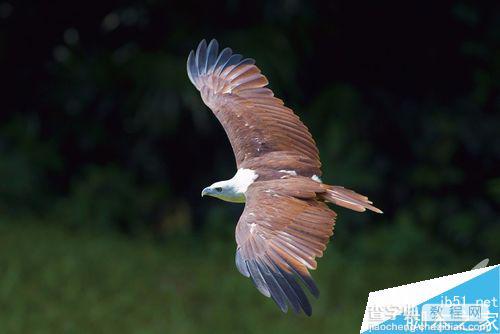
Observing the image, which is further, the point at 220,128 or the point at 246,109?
the point at 220,128

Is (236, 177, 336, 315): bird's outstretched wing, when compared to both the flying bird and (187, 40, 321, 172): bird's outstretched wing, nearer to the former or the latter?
the flying bird

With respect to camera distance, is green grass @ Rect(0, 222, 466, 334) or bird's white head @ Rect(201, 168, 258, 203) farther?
green grass @ Rect(0, 222, 466, 334)

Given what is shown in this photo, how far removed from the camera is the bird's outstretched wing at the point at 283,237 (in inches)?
168

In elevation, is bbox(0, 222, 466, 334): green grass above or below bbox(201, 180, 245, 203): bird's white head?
above

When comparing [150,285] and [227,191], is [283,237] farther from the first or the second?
[150,285]

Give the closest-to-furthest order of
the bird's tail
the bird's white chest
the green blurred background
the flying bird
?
the flying bird, the bird's tail, the bird's white chest, the green blurred background

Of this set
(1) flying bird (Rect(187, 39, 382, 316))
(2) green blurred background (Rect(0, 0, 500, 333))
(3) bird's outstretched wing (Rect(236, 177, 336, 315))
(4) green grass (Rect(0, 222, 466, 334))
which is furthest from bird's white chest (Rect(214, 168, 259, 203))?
(2) green blurred background (Rect(0, 0, 500, 333))

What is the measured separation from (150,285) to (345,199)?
330cm

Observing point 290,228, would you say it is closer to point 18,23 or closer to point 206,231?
point 206,231

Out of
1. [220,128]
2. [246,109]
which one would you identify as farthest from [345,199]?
[220,128]

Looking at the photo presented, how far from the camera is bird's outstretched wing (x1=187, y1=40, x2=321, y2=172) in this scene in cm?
546

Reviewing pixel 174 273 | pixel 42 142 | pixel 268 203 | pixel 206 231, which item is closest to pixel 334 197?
pixel 268 203

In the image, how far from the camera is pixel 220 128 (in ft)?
29.3

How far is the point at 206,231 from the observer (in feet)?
28.8
